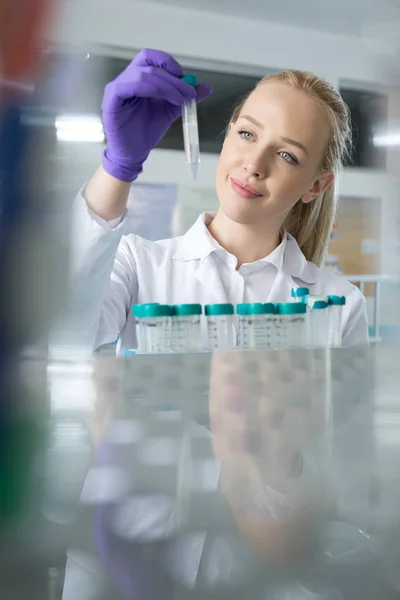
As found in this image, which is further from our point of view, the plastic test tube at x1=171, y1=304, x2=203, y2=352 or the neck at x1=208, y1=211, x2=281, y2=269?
the neck at x1=208, y1=211, x2=281, y2=269

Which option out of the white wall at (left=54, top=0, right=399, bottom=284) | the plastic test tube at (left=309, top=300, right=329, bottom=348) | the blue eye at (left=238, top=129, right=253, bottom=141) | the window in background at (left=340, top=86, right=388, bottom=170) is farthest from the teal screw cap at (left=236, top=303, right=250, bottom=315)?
the window in background at (left=340, top=86, right=388, bottom=170)

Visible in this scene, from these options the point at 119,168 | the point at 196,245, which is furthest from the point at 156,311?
the point at 196,245

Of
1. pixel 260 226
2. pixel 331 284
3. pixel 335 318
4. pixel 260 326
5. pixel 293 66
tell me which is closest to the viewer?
pixel 260 326

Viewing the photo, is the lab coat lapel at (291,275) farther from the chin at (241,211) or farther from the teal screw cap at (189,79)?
the teal screw cap at (189,79)

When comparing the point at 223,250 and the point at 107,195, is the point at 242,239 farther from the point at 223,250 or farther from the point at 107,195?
the point at 107,195

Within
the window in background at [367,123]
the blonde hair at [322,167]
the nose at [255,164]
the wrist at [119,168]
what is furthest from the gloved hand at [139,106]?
the window in background at [367,123]

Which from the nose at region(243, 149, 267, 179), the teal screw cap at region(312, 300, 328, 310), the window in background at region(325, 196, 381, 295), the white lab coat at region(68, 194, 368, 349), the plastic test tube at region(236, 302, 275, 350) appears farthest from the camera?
the window in background at region(325, 196, 381, 295)

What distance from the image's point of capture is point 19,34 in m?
0.09

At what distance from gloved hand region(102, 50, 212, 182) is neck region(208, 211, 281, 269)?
2.03ft

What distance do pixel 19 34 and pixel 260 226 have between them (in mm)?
1530

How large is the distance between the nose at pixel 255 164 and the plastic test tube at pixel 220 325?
800 millimetres

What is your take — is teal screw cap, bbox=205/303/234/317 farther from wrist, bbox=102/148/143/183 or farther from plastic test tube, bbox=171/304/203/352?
wrist, bbox=102/148/143/183

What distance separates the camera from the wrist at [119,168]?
85 cm

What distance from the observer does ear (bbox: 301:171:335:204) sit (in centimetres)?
168
